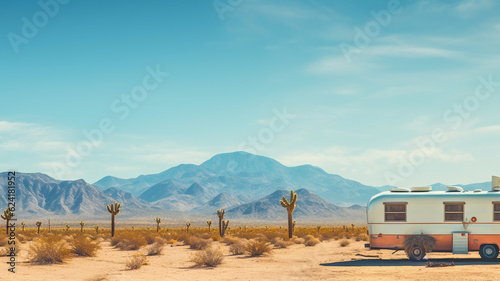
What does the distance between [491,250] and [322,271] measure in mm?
7331

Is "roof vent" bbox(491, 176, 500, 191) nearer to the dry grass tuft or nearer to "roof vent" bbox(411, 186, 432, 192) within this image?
"roof vent" bbox(411, 186, 432, 192)

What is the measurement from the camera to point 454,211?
74.1ft

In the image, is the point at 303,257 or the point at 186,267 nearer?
the point at 186,267

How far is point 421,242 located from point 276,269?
6097 mm

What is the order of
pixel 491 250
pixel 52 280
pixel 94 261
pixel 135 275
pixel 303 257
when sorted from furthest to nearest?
pixel 303 257 → pixel 94 261 → pixel 491 250 → pixel 135 275 → pixel 52 280

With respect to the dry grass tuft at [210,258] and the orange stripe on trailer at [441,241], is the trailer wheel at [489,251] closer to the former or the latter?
the orange stripe on trailer at [441,241]

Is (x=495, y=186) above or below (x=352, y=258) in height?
above

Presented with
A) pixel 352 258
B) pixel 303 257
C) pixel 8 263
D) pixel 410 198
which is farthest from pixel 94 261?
pixel 410 198

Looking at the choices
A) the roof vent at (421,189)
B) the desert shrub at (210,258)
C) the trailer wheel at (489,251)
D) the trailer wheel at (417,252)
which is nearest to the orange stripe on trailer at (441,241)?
the trailer wheel at (489,251)

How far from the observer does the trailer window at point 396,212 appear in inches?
900

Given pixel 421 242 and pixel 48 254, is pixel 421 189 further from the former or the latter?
pixel 48 254

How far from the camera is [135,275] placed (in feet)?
66.8

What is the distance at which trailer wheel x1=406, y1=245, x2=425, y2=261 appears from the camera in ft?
74.1

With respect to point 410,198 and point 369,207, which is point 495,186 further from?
point 369,207
